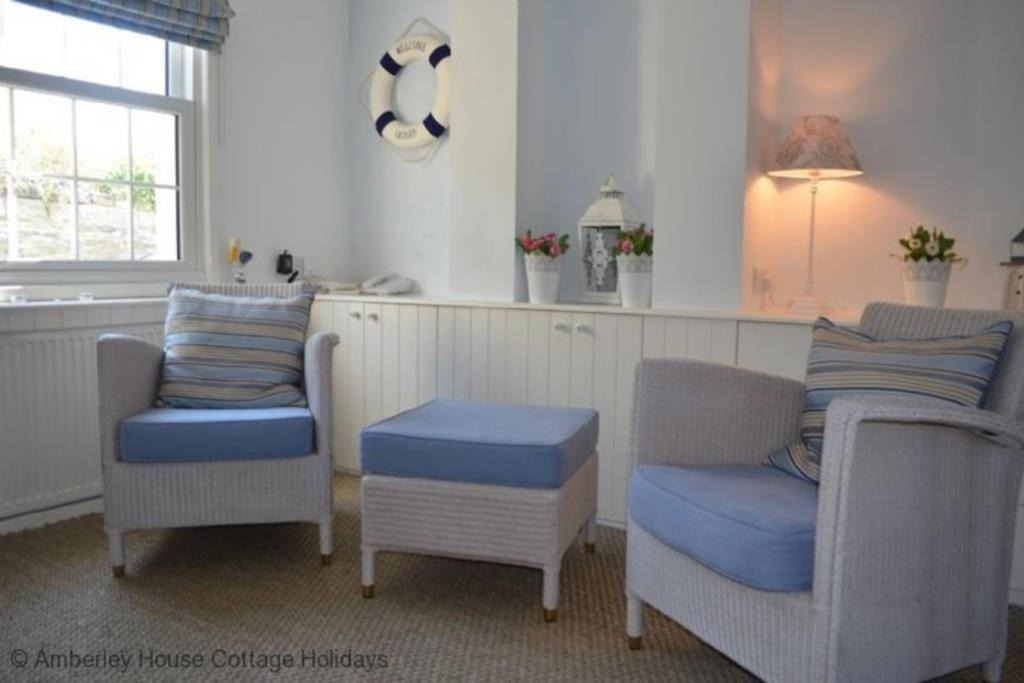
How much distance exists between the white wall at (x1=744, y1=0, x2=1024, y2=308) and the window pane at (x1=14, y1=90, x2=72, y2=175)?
2.34 metres

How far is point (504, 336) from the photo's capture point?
2.98 m

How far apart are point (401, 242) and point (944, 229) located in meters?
2.15

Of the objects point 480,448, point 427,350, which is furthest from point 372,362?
point 480,448

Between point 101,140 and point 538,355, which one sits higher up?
point 101,140

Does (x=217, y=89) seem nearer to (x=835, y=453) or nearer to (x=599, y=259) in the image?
(x=599, y=259)

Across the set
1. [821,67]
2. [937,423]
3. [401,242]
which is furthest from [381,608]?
[821,67]

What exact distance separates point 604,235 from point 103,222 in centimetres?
180

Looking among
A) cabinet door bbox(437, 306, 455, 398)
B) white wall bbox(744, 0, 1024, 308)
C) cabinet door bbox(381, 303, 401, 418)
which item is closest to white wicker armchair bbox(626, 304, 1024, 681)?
white wall bbox(744, 0, 1024, 308)

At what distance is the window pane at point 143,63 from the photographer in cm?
308

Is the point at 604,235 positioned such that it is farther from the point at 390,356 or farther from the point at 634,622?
the point at 634,622

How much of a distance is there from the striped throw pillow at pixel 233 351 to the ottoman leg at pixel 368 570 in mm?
597

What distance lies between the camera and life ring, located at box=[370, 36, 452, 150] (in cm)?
347

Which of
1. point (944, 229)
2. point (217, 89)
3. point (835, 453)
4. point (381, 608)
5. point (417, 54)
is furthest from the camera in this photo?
point (417, 54)

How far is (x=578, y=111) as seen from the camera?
129 inches
